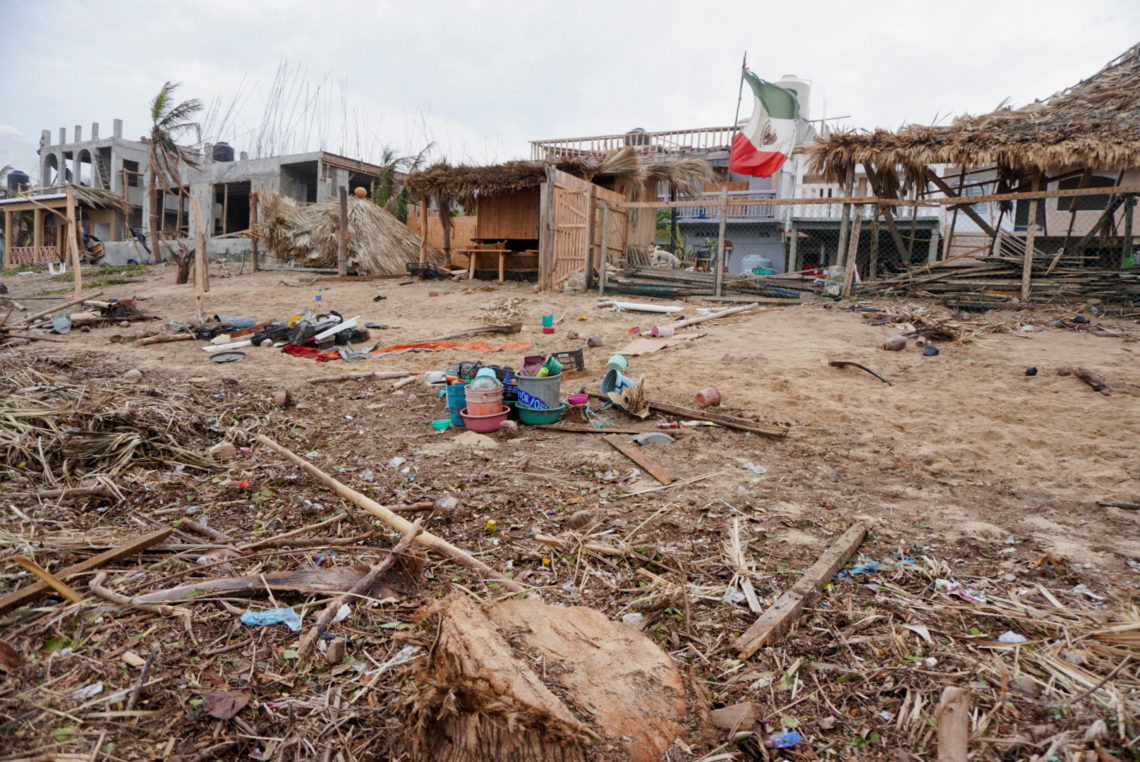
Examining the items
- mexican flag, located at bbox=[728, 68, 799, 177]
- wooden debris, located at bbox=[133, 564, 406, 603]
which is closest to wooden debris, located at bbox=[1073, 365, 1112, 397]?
wooden debris, located at bbox=[133, 564, 406, 603]

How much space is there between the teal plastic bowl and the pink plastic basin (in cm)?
21

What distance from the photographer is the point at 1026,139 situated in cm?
953

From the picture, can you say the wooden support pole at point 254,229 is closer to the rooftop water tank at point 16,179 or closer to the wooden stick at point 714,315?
the wooden stick at point 714,315

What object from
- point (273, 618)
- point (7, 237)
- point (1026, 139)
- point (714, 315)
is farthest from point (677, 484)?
point (7, 237)

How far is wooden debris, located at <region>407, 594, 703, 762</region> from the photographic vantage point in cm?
149

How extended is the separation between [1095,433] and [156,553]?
542 cm

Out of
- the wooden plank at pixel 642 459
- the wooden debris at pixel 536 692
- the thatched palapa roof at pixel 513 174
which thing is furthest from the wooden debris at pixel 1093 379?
the thatched palapa roof at pixel 513 174

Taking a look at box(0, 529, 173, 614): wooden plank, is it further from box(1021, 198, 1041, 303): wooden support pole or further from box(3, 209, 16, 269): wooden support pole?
box(3, 209, 16, 269): wooden support pole

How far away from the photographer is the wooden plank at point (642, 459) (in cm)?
362

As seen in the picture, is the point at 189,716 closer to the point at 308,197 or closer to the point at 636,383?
the point at 636,383

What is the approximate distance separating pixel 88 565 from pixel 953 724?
110 inches

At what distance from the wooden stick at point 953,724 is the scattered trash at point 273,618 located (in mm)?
1888

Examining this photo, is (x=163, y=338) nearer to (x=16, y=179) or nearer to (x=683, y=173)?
(x=683, y=173)

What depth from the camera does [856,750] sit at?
5.45 ft
